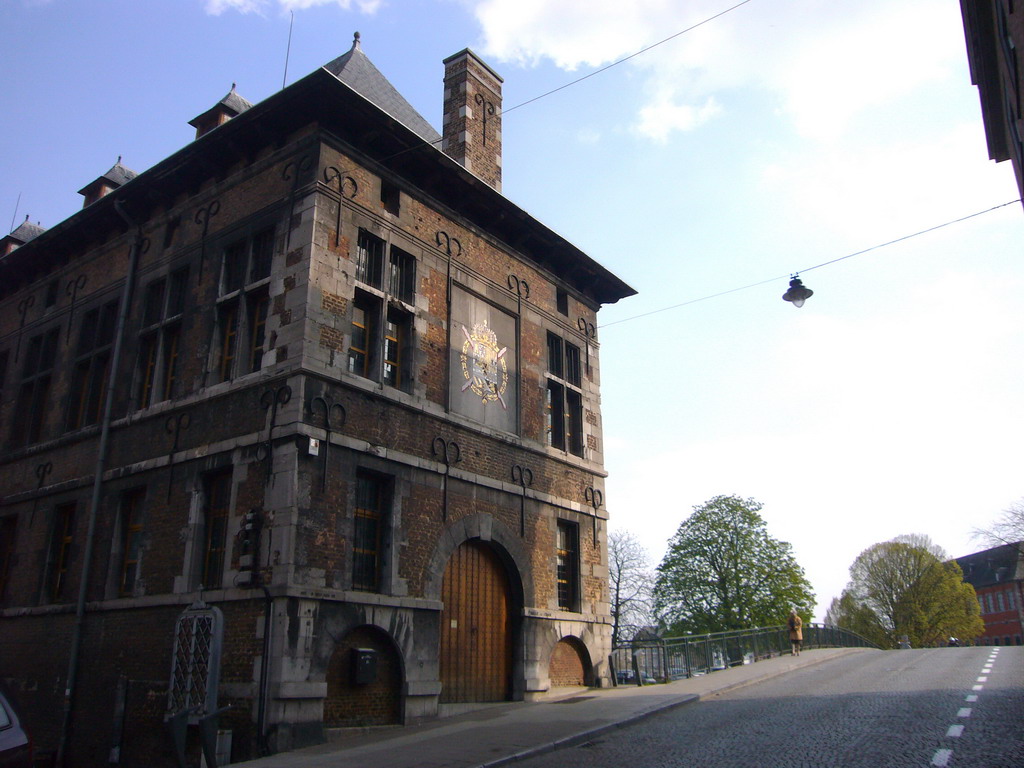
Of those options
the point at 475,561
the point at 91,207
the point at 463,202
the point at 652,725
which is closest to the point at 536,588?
the point at 475,561

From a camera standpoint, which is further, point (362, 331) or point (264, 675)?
point (362, 331)

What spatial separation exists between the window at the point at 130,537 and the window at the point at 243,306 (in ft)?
10.2

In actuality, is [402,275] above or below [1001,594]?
above

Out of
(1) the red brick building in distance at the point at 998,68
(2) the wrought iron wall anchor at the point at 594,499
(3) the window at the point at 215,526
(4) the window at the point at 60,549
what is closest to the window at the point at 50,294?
(4) the window at the point at 60,549

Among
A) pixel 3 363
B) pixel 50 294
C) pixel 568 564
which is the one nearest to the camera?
pixel 568 564

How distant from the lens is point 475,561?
16.0 meters

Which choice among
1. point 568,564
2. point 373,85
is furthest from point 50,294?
point 568,564

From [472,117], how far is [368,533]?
34.5 feet

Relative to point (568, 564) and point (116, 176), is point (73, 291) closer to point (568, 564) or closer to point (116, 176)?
point (116, 176)

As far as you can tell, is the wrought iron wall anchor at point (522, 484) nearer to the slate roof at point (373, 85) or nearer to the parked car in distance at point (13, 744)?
the slate roof at point (373, 85)

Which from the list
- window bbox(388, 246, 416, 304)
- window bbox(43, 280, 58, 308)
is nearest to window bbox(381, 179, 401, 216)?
window bbox(388, 246, 416, 304)

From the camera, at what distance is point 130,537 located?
15.4 meters

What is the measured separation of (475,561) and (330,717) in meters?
4.42

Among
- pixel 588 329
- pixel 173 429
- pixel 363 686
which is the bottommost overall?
pixel 363 686
